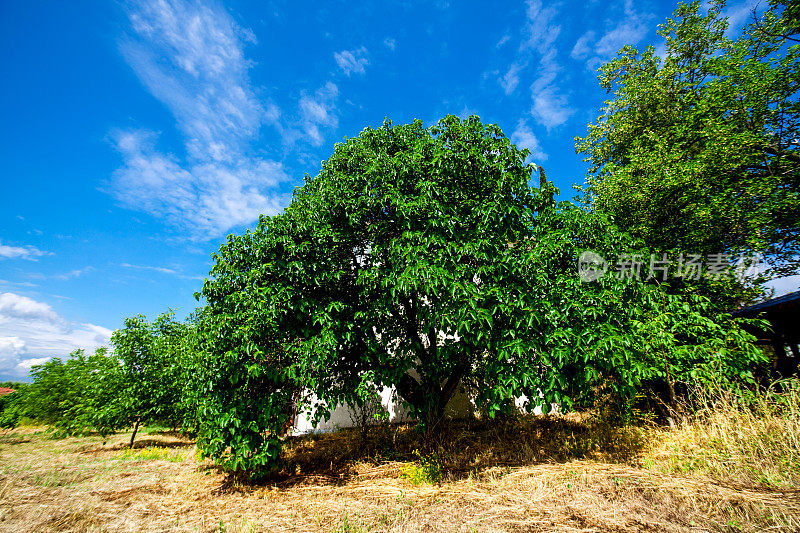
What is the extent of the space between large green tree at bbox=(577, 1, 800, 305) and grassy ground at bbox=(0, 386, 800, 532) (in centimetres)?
716

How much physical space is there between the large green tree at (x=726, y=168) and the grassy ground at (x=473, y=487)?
23.5 feet

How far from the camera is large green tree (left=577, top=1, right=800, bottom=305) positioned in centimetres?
1065

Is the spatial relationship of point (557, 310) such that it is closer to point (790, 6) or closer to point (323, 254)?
point (323, 254)

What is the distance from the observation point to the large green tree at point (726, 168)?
10.6 m

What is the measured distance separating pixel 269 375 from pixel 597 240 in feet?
23.2

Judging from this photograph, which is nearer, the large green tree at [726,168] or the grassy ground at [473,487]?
the grassy ground at [473,487]

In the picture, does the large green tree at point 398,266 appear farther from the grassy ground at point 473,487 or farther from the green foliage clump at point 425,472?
the grassy ground at point 473,487

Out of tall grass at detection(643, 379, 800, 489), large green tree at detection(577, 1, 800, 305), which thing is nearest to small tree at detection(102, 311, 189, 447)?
tall grass at detection(643, 379, 800, 489)

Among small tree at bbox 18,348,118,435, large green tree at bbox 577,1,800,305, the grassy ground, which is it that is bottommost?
the grassy ground

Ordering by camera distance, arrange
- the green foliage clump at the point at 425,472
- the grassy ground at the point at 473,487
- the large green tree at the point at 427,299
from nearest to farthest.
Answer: the grassy ground at the point at 473,487 < the large green tree at the point at 427,299 < the green foliage clump at the point at 425,472

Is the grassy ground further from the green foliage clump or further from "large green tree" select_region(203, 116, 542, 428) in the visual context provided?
"large green tree" select_region(203, 116, 542, 428)

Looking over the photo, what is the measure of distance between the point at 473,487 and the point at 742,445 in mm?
4530

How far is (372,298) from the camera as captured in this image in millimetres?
7133

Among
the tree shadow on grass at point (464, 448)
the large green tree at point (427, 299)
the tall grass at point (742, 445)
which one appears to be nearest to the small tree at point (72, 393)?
the tree shadow on grass at point (464, 448)
